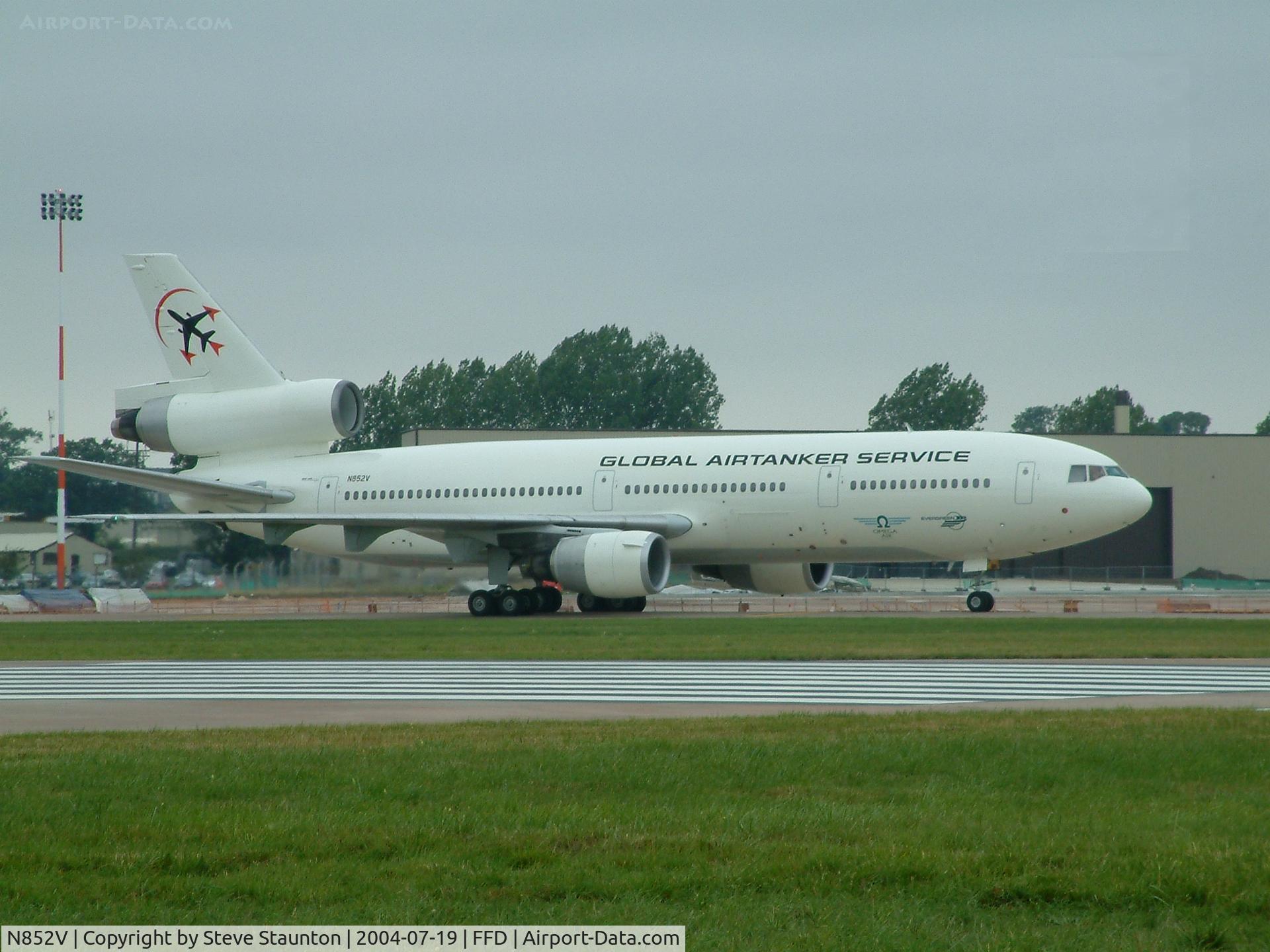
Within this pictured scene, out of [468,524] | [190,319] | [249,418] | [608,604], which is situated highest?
[190,319]

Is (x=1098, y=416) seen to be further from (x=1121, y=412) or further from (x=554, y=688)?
(x=554, y=688)

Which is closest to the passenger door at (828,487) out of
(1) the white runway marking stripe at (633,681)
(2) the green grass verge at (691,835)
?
(1) the white runway marking stripe at (633,681)

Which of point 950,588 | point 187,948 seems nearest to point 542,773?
point 187,948

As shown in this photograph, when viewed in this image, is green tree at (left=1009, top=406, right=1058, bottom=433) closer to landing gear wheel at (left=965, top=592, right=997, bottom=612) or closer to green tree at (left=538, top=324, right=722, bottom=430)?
green tree at (left=538, top=324, right=722, bottom=430)

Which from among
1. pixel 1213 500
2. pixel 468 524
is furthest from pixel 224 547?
pixel 1213 500

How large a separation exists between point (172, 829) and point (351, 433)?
30.5 metres

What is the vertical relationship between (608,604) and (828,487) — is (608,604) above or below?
below

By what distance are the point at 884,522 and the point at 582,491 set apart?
23.9ft

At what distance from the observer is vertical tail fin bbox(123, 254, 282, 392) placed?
36438 millimetres

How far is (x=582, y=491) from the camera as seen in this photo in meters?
33.5

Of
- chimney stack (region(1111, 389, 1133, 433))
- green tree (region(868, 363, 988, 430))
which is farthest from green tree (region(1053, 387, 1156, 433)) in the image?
chimney stack (region(1111, 389, 1133, 433))

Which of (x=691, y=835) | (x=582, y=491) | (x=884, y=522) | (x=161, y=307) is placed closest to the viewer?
(x=691, y=835)

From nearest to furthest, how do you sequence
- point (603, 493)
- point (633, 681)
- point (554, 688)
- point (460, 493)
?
point (554, 688), point (633, 681), point (603, 493), point (460, 493)

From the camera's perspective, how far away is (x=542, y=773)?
8.26 meters
